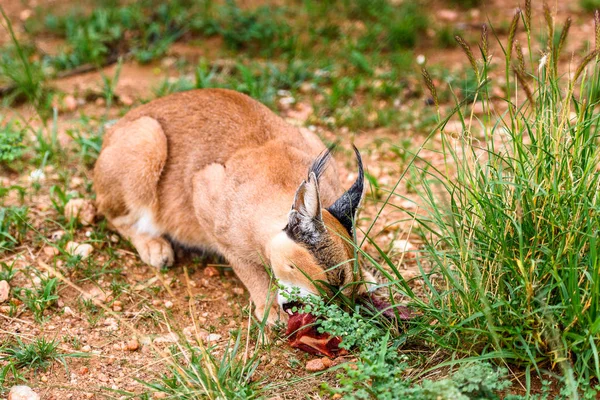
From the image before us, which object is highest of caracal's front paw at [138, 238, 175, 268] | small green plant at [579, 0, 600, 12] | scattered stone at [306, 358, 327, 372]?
small green plant at [579, 0, 600, 12]

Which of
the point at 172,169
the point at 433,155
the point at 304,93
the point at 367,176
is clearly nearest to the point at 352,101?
the point at 304,93

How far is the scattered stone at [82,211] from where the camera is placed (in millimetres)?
5133

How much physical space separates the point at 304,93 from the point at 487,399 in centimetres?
419

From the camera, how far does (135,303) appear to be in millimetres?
4465

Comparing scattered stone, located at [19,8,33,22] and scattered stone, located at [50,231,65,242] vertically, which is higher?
scattered stone, located at [19,8,33,22]

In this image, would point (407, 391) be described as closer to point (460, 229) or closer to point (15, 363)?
point (460, 229)

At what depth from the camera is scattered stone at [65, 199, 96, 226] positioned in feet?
16.8

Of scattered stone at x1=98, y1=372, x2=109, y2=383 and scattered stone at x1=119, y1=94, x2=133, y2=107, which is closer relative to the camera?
scattered stone at x1=98, y1=372, x2=109, y2=383

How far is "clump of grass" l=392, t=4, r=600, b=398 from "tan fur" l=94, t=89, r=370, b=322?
1.23 meters

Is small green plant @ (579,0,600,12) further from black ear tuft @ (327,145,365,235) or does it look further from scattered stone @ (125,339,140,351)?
scattered stone @ (125,339,140,351)

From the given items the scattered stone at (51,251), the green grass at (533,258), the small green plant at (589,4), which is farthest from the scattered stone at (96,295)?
the small green plant at (589,4)

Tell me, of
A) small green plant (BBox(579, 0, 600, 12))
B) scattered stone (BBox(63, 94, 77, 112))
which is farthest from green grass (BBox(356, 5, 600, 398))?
small green plant (BBox(579, 0, 600, 12))

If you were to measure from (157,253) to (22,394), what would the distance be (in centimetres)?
163

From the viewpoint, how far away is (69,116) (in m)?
6.44
